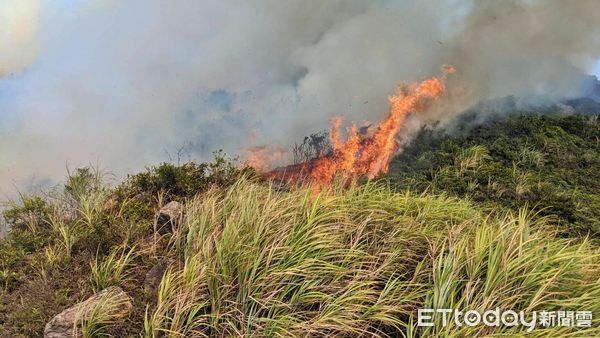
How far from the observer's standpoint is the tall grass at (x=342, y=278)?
318cm

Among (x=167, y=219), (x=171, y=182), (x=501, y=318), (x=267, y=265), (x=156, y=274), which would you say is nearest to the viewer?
(x=501, y=318)

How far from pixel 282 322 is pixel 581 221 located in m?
5.90

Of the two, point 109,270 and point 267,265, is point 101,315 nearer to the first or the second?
point 109,270

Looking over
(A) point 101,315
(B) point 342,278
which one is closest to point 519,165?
(B) point 342,278

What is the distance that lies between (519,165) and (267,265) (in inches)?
334

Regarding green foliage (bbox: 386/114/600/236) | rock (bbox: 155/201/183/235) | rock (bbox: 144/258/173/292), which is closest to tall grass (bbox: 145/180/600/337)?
rock (bbox: 144/258/173/292)

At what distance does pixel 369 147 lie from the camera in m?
12.5

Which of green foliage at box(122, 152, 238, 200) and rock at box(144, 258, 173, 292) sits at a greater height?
green foliage at box(122, 152, 238, 200)

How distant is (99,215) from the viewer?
5094 millimetres

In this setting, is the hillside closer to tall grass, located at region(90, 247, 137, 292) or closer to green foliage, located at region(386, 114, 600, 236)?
tall grass, located at region(90, 247, 137, 292)

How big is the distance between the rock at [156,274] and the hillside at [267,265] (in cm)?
2

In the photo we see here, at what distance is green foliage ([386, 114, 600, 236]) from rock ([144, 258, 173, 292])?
4.92 m

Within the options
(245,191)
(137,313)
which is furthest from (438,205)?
(137,313)

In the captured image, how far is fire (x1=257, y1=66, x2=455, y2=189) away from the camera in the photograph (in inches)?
417
